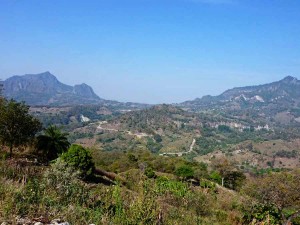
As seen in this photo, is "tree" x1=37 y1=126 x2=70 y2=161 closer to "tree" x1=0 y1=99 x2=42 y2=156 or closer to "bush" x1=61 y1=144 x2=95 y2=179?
"bush" x1=61 y1=144 x2=95 y2=179

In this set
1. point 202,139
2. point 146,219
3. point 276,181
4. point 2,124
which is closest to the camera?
point 146,219

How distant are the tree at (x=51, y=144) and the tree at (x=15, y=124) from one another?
1818 millimetres

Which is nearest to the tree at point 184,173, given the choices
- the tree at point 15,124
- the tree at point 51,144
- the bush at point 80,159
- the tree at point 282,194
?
the tree at point 282,194

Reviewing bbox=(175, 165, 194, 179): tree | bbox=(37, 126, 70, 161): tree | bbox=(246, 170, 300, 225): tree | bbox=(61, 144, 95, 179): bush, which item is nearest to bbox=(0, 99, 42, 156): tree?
bbox=(37, 126, 70, 161): tree

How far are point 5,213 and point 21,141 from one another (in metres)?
15.6

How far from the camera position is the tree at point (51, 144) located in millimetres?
21467

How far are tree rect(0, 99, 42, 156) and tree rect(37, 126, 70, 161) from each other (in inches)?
71.6

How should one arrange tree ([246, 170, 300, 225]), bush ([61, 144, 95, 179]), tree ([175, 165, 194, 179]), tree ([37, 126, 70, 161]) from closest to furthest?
tree ([246, 170, 300, 225]) → bush ([61, 144, 95, 179]) → tree ([37, 126, 70, 161]) → tree ([175, 165, 194, 179])

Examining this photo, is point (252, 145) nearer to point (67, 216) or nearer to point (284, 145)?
point (284, 145)

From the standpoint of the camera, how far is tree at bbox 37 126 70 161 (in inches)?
845

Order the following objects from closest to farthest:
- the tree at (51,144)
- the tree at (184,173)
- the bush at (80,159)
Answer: the bush at (80,159)
the tree at (51,144)
the tree at (184,173)

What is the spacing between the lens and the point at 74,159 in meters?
20.2

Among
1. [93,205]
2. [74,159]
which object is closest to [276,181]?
[74,159]

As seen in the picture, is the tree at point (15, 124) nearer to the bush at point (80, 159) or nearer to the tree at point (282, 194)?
the bush at point (80, 159)
